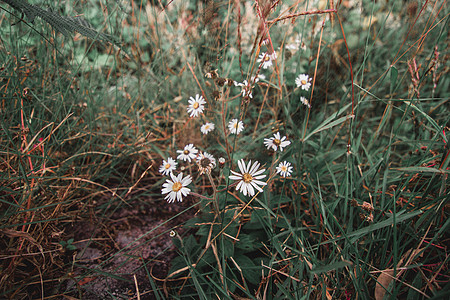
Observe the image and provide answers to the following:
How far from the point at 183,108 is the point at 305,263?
110cm

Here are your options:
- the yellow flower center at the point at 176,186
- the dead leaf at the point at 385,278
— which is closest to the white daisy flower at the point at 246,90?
the yellow flower center at the point at 176,186

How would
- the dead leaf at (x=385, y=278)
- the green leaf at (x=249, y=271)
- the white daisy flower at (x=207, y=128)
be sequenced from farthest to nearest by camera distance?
the white daisy flower at (x=207, y=128) < the green leaf at (x=249, y=271) < the dead leaf at (x=385, y=278)

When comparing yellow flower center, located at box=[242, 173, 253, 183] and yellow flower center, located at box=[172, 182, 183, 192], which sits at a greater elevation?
yellow flower center, located at box=[172, 182, 183, 192]

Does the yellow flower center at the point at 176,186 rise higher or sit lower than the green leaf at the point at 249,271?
higher

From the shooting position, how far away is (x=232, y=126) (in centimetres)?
94

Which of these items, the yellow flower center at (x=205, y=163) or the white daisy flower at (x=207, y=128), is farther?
the white daisy flower at (x=207, y=128)

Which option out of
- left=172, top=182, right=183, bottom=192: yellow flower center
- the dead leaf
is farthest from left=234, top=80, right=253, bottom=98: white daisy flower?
the dead leaf

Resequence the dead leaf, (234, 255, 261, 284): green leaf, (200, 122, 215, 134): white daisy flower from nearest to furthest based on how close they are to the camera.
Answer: the dead leaf, (234, 255, 261, 284): green leaf, (200, 122, 215, 134): white daisy flower

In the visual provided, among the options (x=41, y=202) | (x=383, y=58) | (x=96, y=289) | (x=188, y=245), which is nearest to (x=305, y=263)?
(x=188, y=245)

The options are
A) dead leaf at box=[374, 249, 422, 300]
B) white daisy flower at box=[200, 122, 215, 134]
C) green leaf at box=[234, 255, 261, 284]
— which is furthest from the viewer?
white daisy flower at box=[200, 122, 215, 134]

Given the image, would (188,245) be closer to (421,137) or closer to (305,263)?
(305,263)

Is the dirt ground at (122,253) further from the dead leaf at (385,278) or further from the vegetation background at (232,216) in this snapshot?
the dead leaf at (385,278)

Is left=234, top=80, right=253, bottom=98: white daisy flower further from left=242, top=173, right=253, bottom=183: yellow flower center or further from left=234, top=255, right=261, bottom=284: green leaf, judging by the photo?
left=234, top=255, right=261, bottom=284: green leaf

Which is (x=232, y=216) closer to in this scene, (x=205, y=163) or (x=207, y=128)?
(x=205, y=163)
